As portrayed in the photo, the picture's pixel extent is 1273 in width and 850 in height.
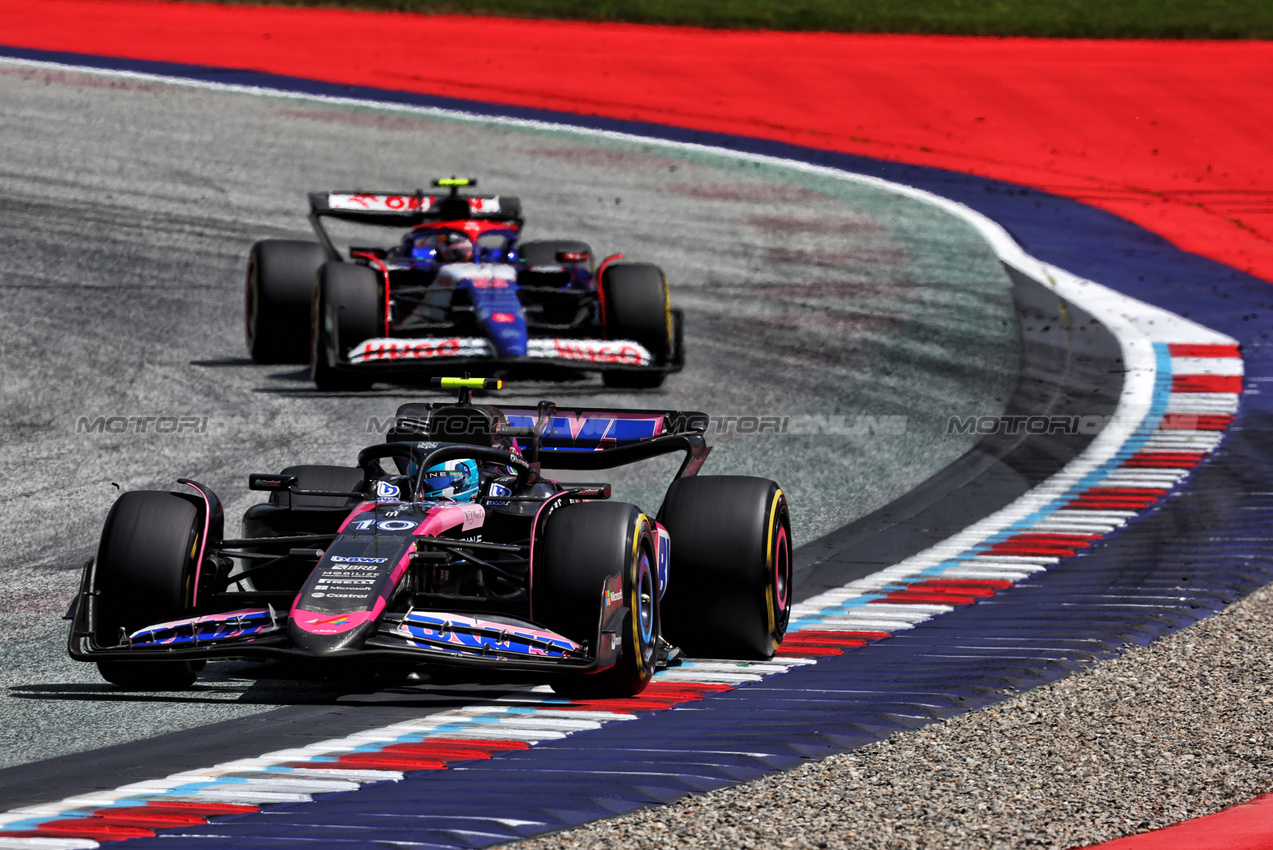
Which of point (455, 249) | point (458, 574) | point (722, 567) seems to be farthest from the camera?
point (455, 249)

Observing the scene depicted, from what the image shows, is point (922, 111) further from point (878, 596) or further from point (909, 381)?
point (878, 596)

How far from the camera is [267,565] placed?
8250mm

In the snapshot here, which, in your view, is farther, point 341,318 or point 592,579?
point 341,318

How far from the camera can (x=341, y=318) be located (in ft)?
50.9

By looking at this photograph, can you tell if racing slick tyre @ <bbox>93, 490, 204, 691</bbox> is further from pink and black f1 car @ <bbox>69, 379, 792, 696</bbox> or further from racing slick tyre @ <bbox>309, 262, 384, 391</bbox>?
racing slick tyre @ <bbox>309, 262, 384, 391</bbox>

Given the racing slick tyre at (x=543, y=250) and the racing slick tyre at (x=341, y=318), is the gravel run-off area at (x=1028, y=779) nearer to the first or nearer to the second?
the racing slick tyre at (x=341, y=318)

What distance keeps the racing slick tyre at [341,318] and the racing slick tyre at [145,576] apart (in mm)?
7439

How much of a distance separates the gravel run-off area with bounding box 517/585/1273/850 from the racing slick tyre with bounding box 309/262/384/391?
8.41 m

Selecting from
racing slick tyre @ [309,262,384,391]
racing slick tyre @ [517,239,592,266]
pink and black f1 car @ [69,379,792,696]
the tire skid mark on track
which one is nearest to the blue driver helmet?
pink and black f1 car @ [69,379,792,696]

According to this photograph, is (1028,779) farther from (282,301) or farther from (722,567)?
(282,301)

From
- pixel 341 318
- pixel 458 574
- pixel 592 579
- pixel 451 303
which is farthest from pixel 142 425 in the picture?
pixel 592 579

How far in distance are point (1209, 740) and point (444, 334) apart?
9.96 metres

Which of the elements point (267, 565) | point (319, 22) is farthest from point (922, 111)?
point (267, 565)

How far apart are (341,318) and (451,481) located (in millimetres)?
7095
